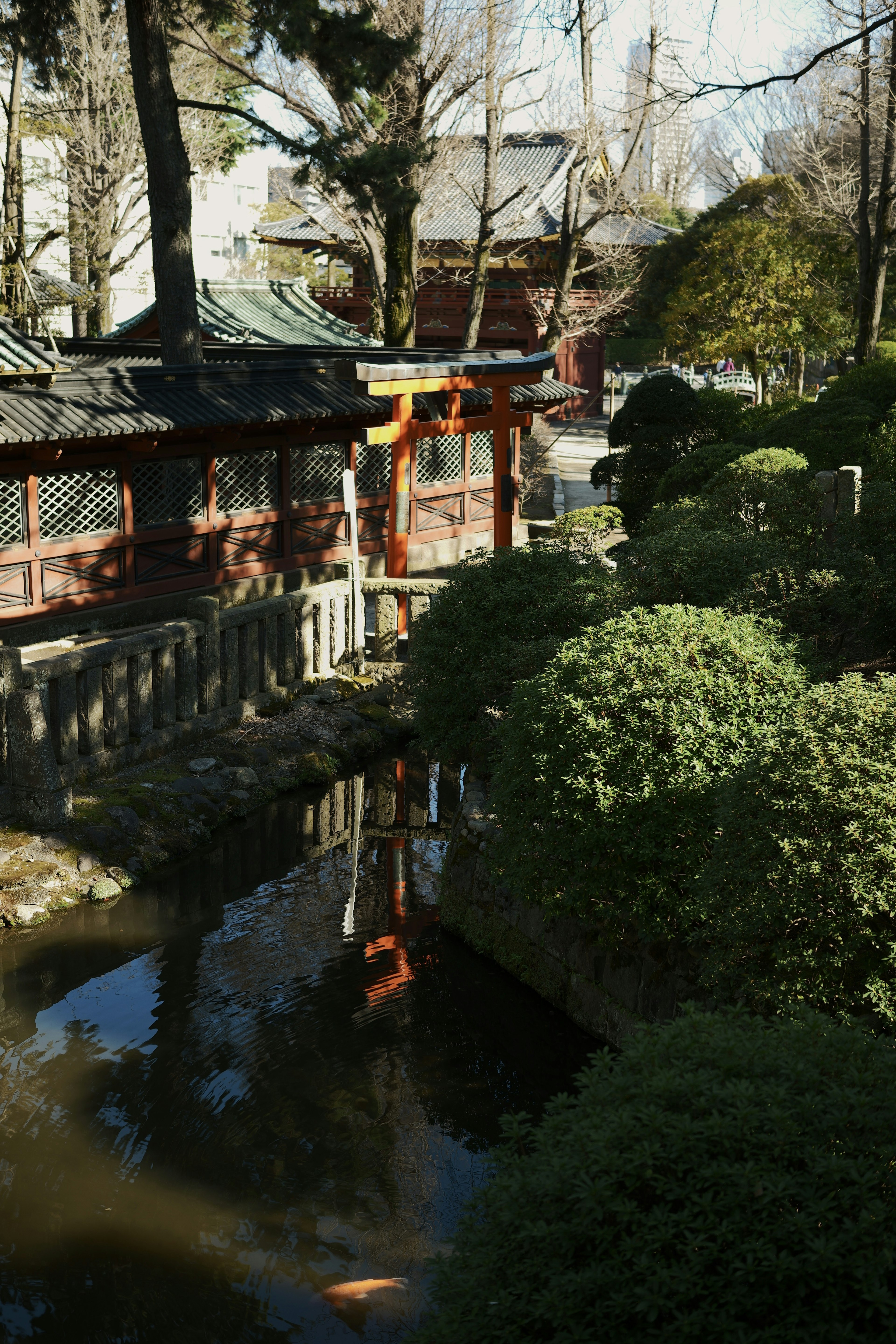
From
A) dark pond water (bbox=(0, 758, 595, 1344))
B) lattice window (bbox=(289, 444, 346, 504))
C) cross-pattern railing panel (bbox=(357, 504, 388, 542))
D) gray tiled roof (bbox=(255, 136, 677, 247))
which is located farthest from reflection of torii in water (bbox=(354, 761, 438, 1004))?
gray tiled roof (bbox=(255, 136, 677, 247))

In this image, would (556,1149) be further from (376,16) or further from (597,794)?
(376,16)

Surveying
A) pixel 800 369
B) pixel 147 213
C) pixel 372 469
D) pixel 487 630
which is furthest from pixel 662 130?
pixel 487 630

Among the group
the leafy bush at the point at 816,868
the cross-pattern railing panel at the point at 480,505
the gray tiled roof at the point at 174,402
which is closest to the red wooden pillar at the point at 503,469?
the gray tiled roof at the point at 174,402

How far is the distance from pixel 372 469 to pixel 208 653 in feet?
25.4

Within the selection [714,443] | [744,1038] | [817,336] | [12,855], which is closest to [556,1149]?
[744,1038]

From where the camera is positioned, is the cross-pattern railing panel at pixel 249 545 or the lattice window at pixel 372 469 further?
the lattice window at pixel 372 469

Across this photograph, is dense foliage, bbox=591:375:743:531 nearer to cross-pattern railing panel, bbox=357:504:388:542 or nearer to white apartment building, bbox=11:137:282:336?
cross-pattern railing panel, bbox=357:504:388:542

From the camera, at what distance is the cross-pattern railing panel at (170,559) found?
13.6m

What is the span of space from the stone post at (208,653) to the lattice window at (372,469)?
7.02 meters

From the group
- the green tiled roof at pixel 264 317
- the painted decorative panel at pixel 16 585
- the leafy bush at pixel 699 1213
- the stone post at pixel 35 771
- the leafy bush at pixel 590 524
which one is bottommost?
the stone post at pixel 35 771

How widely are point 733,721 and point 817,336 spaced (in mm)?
26177

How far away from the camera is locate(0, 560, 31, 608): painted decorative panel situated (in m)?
12.2

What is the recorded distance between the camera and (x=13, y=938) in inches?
290

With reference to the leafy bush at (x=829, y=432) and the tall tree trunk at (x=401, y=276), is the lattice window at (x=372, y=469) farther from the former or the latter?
the leafy bush at (x=829, y=432)
